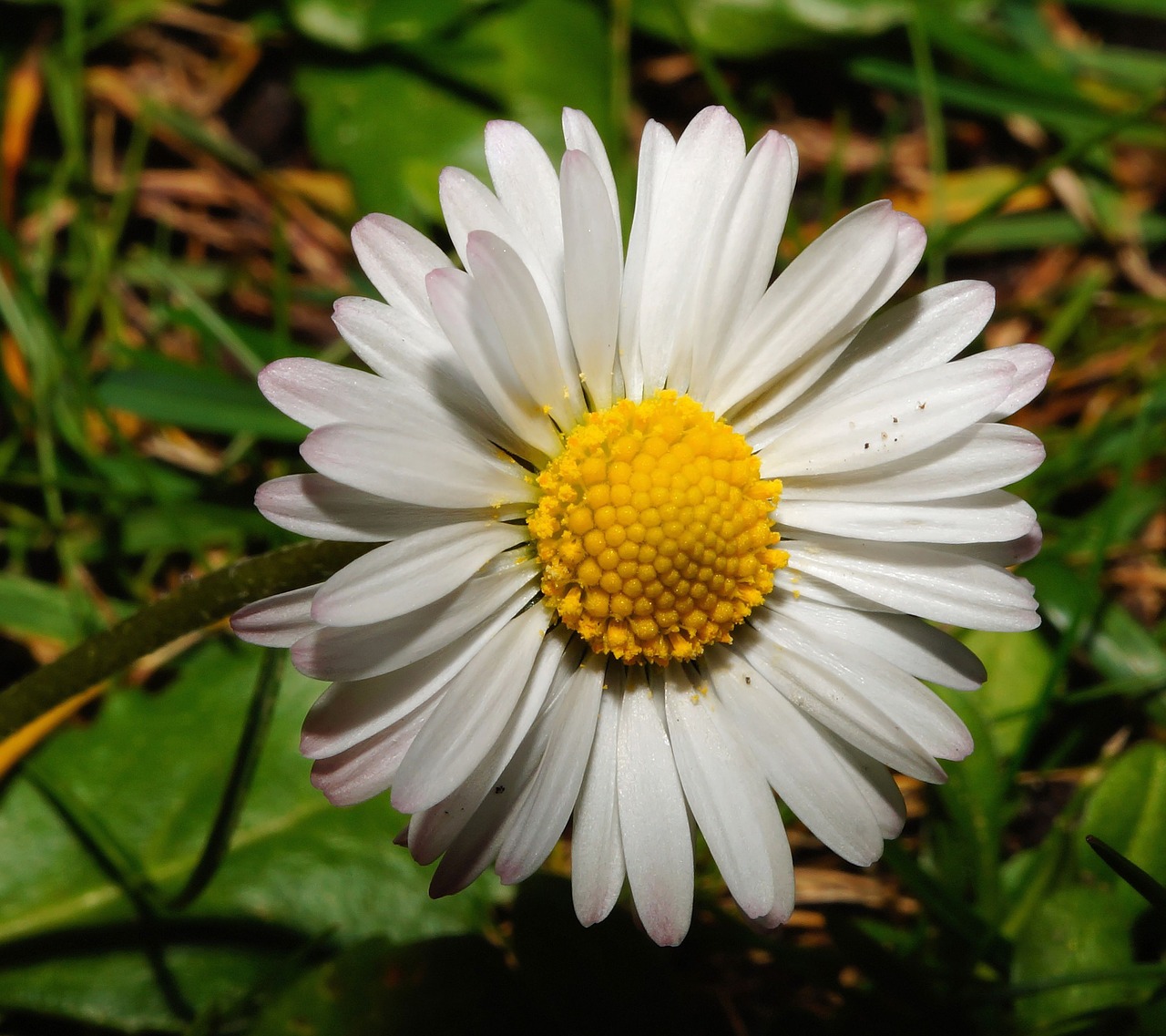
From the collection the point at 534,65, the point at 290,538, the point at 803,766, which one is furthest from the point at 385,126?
the point at 803,766

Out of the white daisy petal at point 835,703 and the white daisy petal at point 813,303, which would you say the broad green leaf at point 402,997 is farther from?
the white daisy petal at point 813,303

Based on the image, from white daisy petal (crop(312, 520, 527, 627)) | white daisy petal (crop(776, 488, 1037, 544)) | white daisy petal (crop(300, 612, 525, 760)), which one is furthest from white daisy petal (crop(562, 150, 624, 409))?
white daisy petal (crop(300, 612, 525, 760))

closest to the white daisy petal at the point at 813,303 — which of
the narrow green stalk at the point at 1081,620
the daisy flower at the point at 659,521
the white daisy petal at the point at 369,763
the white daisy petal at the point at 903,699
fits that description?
the daisy flower at the point at 659,521

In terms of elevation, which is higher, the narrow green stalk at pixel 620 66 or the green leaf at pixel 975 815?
the narrow green stalk at pixel 620 66

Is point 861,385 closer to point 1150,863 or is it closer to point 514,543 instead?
point 514,543

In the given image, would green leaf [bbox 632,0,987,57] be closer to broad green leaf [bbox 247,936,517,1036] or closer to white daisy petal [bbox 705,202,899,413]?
white daisy petal [bbox 705,202,899,413]

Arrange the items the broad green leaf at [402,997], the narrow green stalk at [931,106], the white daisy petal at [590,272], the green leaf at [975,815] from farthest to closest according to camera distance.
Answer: the narrow green stalk at [931,106] → the green leaf at [975,815] → the broad green leaf at [402,997] → the white daisy petal at [590,272]

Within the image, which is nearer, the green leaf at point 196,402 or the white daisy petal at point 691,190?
the white daisy petal at point 691,190
